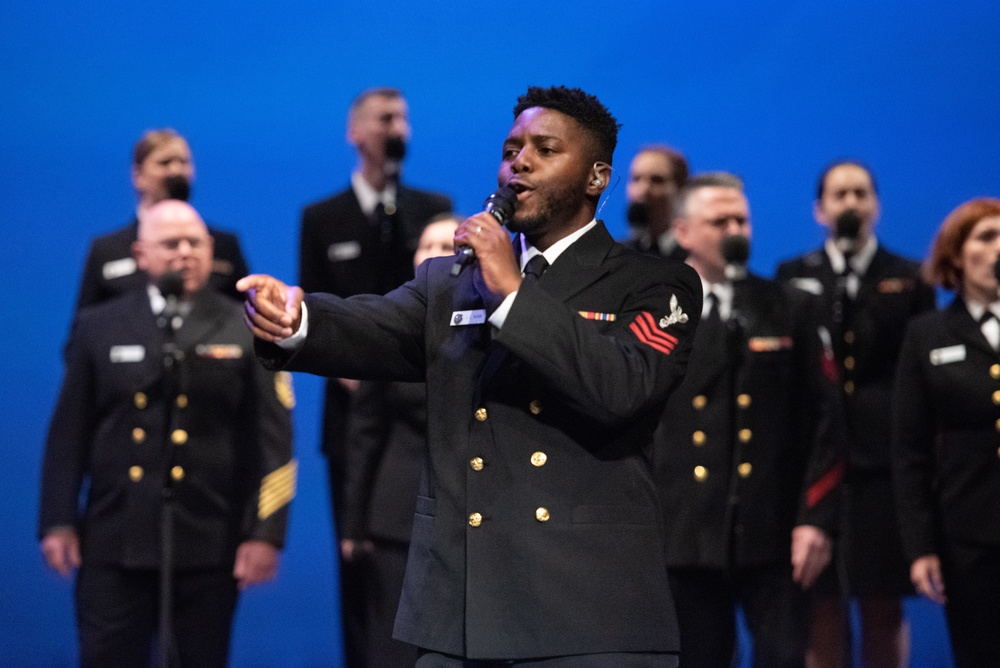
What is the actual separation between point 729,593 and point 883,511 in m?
1.00

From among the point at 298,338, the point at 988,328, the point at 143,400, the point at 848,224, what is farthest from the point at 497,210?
the point at 848,224

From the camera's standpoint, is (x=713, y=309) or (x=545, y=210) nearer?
(x=545, y=210)

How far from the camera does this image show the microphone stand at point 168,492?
4.34 metres

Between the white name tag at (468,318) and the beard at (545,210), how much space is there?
17 cm

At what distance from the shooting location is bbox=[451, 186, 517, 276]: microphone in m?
2.50

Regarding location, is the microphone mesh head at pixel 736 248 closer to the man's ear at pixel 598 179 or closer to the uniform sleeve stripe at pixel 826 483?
the uniform sleeve stripe at pixel 826 483

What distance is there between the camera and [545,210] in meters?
2.73

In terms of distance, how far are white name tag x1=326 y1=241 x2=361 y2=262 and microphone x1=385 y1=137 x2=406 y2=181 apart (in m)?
0.32

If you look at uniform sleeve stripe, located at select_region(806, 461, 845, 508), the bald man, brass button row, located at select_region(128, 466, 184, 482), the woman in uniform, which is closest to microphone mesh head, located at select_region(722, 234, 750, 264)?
the woman in uniform

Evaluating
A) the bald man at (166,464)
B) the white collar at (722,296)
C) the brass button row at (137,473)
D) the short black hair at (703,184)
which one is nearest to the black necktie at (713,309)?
the white collar at (722,296)

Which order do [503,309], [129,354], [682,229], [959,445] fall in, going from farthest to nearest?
[682,229]
[129,354]
[959,445]
[503,309]

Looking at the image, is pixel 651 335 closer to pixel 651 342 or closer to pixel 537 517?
pixel 651 342

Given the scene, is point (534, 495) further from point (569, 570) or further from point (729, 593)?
point (729, 593)

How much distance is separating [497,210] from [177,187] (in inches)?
127
